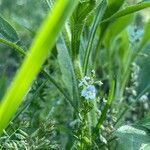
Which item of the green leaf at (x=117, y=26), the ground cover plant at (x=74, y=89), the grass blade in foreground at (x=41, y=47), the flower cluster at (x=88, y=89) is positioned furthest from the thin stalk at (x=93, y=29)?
the grass blade in foreground at (x=41, y=47)

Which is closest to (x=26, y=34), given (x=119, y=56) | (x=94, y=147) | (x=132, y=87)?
(x=119, y=56)

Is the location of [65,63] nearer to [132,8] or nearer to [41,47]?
[132,8]

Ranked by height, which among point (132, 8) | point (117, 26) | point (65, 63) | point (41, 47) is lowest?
point (41, 47)

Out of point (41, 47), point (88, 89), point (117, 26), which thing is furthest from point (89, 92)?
point (117, 26)

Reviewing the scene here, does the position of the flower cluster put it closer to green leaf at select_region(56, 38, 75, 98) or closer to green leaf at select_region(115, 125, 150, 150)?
green leaf at select_region(115, 125, 150, 150)

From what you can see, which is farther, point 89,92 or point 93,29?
point 93,29

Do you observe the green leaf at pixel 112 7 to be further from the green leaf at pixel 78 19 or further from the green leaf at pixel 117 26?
the green leaf at pixel 117 26

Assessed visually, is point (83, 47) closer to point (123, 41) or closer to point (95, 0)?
point (95, 0)
